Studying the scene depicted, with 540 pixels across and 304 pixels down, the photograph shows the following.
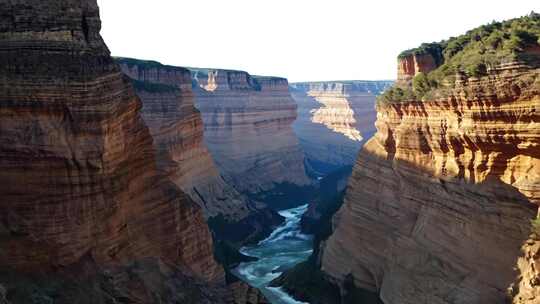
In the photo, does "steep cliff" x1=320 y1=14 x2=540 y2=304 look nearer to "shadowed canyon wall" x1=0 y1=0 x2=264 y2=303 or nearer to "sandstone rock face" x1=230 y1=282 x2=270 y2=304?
"sandstone rock face" x1=230 y1=282 x2=270 y2=304

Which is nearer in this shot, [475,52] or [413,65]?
[475,52]

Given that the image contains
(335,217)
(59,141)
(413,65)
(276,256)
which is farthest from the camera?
(276,256)

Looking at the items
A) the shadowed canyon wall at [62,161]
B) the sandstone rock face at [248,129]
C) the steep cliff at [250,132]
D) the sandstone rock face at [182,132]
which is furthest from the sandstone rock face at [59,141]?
the steep cliff at [250,132]

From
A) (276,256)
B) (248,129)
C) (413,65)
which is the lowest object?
(276,256)

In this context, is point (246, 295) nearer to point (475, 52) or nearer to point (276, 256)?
point (475, 52)

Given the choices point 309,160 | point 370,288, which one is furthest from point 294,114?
point 370,288

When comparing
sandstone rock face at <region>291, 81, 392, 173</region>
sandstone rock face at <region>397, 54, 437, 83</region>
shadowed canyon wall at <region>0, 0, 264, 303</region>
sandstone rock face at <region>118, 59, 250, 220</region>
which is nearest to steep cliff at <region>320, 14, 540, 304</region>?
sandstone rock face at <region>397, 54, 437, 83</region>

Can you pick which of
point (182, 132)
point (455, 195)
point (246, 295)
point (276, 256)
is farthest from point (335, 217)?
point (182, 132)
